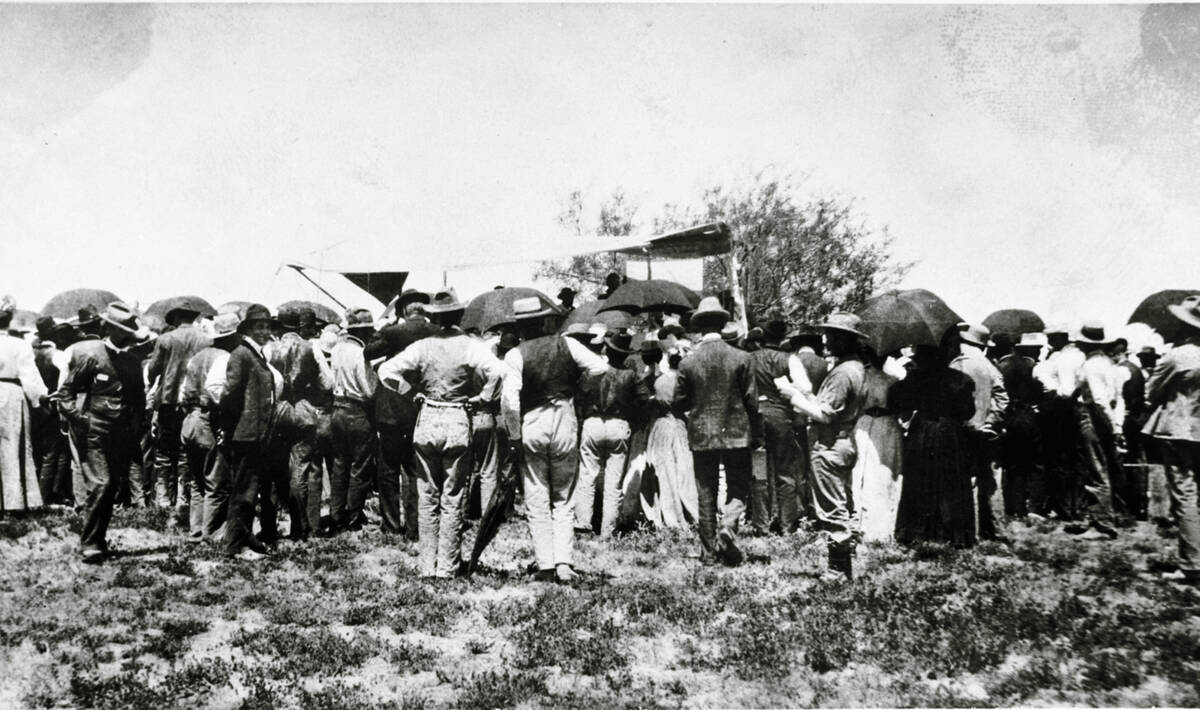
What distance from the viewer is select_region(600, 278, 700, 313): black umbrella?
13.2m

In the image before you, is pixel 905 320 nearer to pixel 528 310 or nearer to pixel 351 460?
pixel 528 310

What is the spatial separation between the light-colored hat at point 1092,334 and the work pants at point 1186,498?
124 inches

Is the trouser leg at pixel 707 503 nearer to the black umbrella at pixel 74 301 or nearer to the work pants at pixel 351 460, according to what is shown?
the work pants at pixel 351 460

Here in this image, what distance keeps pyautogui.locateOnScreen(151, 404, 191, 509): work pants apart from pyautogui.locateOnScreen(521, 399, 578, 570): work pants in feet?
15.6

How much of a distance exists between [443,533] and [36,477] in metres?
5.76

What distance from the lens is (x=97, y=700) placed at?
15.5ft

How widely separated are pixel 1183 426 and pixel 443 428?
19.0 feet

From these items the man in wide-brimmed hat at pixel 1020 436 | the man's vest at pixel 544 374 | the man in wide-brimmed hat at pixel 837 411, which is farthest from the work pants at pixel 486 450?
the man in wide-brimmed hat at pixel 1020 436

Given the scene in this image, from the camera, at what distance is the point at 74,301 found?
14.4 metres

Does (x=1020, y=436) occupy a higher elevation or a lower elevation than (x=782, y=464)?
higher

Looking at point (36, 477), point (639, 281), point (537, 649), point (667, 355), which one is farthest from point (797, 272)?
point (537, 649)

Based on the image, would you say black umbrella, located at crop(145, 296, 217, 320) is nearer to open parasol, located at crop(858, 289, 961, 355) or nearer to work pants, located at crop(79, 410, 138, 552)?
work pants, located at crop(79, 410, 138, 552)

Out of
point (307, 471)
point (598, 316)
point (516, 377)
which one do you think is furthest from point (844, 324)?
point (307, 471)

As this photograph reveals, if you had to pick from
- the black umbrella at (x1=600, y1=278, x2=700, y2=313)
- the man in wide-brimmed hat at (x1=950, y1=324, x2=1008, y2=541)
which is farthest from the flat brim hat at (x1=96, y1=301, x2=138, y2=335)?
the man in wide-brimmed hat at (x1=950, y1=324, x2=1008, y2=541)
